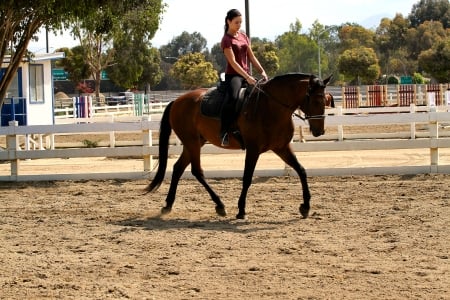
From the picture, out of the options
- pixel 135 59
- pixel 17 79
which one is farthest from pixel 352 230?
pixel 135 59

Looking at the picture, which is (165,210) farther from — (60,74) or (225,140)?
(60,74)

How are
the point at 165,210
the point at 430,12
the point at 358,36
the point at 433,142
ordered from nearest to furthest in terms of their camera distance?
the point at 165,210 → the point at 433,142 → the point at 358,36 → the point at 430,12

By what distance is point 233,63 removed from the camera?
33.6 ft

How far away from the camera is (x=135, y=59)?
6656 cm

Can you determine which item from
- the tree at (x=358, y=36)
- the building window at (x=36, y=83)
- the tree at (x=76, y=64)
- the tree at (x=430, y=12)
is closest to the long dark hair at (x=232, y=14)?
the building window at (x=36, y=83)

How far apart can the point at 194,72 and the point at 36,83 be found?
50365 millimetres

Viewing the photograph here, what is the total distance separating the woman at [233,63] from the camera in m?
10.3

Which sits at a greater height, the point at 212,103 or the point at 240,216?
the point at 212,103

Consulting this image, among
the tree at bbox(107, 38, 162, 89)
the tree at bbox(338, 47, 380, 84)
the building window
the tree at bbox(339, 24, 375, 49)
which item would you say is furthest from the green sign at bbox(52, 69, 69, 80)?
the tree at bbox(339, 24, 375, 49)

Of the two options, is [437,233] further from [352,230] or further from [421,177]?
[421,177]

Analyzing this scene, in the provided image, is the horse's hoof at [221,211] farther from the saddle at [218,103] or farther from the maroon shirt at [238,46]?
the maroon shirt at [238,46]

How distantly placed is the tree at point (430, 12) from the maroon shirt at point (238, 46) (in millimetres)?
105263

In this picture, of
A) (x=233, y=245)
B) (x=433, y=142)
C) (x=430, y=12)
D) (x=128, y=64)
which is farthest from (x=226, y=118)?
(x=430, y=12)

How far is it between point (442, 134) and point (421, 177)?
9.17 m
